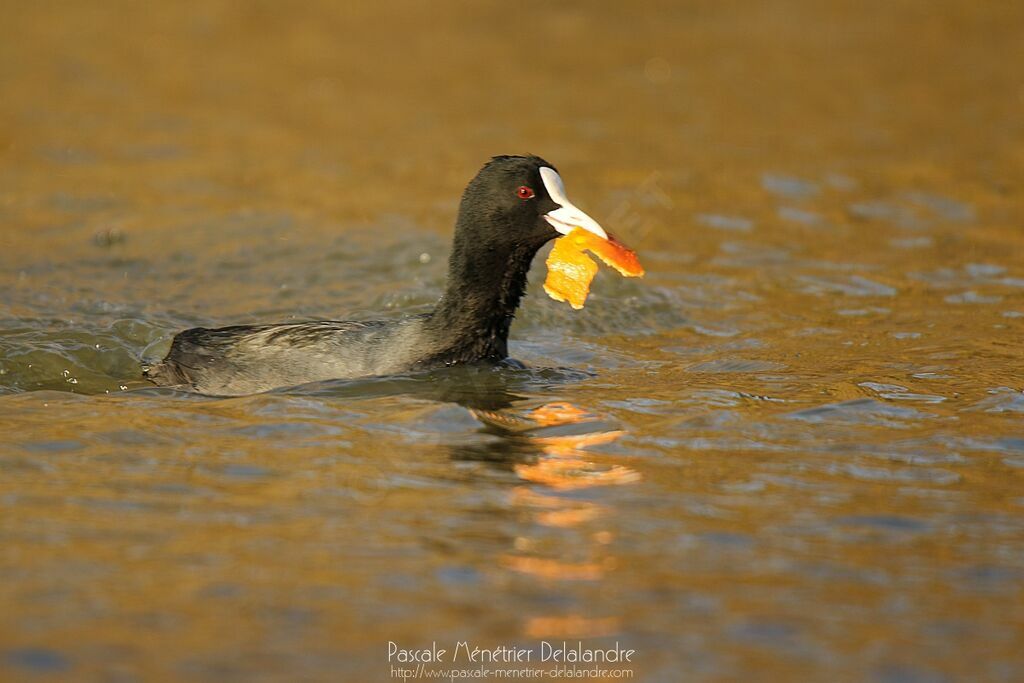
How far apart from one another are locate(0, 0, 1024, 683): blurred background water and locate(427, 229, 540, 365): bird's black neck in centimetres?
18

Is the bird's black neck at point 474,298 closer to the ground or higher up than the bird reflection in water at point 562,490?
higher up

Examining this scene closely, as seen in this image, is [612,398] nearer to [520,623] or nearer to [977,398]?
[977,398]

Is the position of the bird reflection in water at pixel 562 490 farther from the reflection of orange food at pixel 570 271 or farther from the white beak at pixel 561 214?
the white beak at pixel 561 214

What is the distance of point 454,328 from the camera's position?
7.21 meters

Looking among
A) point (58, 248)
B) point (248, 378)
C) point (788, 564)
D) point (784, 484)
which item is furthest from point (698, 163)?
point (788, 564)

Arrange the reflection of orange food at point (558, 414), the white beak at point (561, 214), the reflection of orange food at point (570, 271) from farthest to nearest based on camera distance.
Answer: the reflection of orange food at point (570, 271) < the white beak at point (561, 214) < the reflection of orange food at point (558, 414)

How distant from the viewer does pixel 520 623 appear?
14.3 ft

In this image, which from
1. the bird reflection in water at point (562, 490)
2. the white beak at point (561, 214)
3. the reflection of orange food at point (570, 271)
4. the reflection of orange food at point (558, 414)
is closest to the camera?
the bird reflection in water at point (562, 490)

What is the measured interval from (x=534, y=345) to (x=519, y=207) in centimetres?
148

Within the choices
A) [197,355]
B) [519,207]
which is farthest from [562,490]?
[197,355]

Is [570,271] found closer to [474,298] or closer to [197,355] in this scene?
[474,298]

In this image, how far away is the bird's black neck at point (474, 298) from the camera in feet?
23.6

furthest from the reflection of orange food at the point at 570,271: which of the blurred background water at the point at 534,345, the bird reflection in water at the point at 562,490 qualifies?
the bird reflection in water at the point at 562,490

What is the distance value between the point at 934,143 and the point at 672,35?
153 inches
